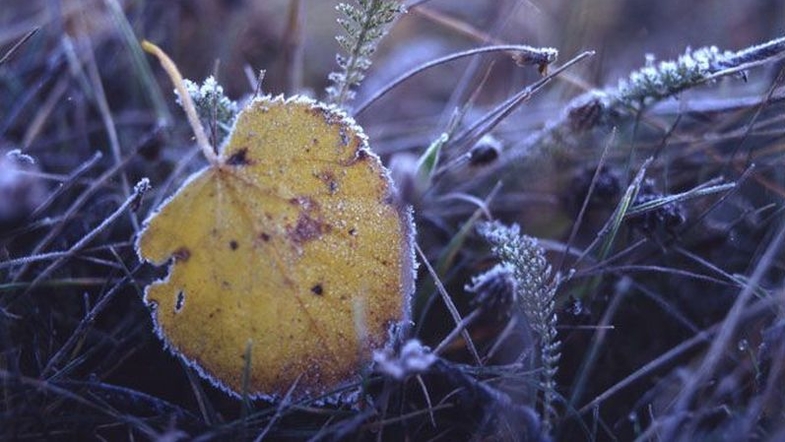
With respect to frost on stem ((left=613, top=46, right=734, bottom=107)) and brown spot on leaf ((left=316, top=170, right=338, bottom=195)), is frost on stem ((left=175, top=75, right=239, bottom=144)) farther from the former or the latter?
frost on stem ((left=613, top=46, right=734, bottom=107))

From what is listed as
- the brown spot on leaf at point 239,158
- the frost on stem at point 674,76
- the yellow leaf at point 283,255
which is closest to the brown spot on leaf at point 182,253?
the yellow leaf at point 283,255

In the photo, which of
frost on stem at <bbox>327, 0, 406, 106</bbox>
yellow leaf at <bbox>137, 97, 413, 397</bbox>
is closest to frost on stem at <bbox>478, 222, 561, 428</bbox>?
yellow leaf at <bbox>137, 97, 413, 397</bbox>

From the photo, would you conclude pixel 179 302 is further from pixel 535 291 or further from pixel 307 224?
pixel 535 291

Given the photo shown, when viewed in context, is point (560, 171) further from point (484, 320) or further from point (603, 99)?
point (484, 320)

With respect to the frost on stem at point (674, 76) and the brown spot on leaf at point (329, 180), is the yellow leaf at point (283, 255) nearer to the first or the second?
the brown spot on leaf at point (329, 180)

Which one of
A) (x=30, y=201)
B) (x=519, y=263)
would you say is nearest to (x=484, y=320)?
(x=519, y=263)
